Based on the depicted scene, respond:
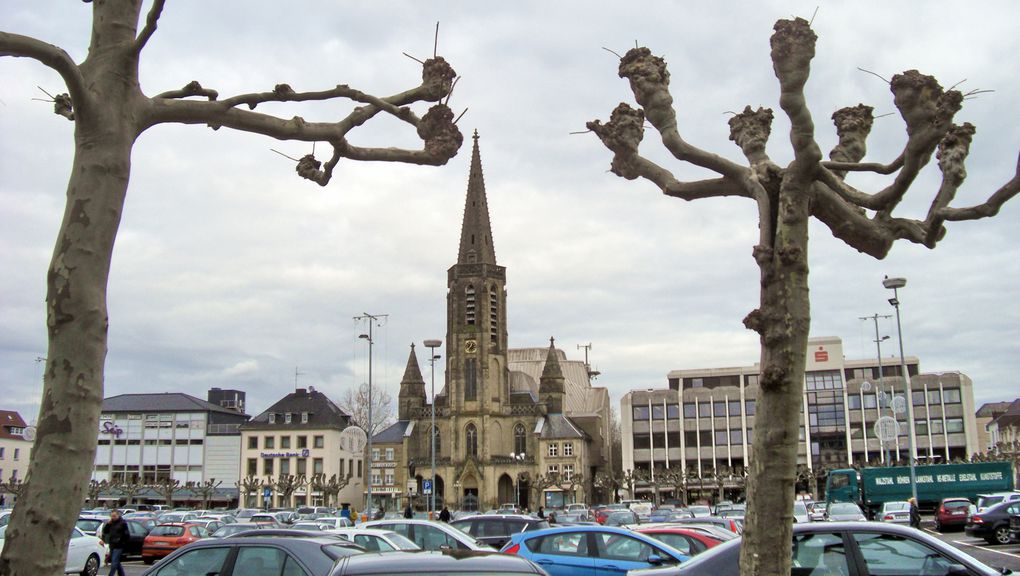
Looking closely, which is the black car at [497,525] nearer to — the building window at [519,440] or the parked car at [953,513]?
the parked car at [953,513]

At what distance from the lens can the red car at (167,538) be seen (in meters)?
27.7

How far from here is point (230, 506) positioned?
9112 centimetres

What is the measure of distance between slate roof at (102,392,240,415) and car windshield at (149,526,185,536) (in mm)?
69772

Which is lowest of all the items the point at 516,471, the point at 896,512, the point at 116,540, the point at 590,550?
the point at 896,512

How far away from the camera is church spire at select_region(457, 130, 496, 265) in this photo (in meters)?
107

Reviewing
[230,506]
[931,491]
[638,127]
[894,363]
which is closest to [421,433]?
[230,506]

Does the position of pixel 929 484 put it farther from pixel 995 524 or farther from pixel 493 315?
pixel 493 315

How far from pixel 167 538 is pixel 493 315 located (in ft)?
257

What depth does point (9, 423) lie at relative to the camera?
106 m

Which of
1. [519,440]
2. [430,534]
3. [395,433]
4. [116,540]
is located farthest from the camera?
[395,433]

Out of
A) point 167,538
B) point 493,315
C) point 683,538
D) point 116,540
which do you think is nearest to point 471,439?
point 493,315

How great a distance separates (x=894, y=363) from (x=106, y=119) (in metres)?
115

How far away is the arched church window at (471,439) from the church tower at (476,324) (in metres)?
1.78

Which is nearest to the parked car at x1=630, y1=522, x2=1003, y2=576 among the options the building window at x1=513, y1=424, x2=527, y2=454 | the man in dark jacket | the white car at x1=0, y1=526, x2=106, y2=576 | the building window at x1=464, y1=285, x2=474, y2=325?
the man in dark jacket
